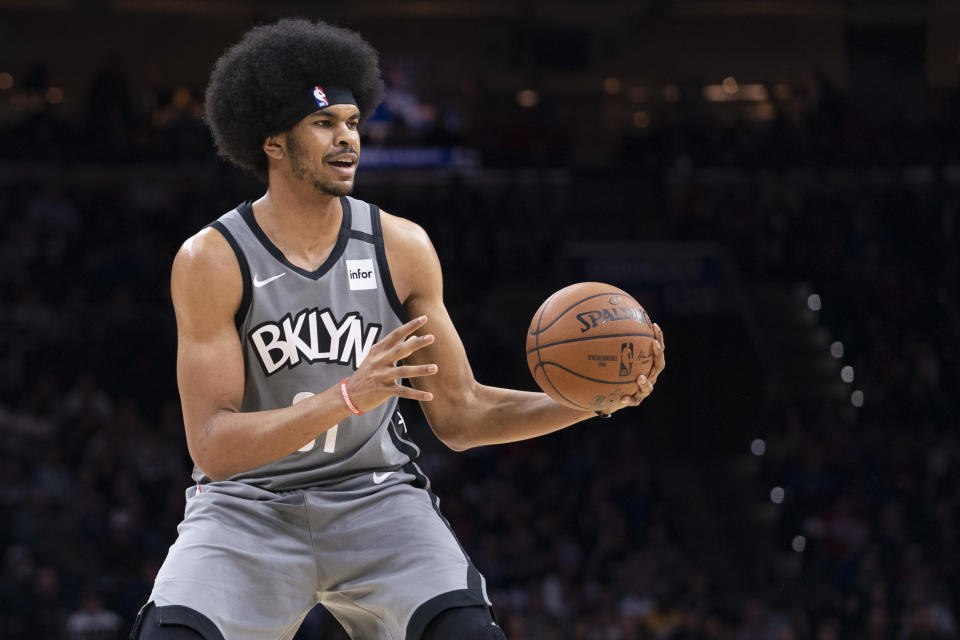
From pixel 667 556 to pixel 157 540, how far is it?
15.4 ft

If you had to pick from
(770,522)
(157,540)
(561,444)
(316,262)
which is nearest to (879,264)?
(770,522)

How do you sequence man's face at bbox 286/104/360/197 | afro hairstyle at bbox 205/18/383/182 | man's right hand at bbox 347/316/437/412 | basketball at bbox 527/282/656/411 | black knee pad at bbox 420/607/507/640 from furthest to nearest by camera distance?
1. afro hairstyle at bbox 205/18/383/182
2. man's face at bbox 286/104/360/197
3. basketball at bbox 527/282/656/411
4. black knee pad at bbox 420/607/507/640
5. man's right hand at bbox 347/316/437/412

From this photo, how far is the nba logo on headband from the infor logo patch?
475 millimetres

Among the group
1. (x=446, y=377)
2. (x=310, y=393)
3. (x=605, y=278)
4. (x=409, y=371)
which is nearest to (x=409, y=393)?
(x=409, y=371)

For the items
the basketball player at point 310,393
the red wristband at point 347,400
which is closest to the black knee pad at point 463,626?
the basketball player at point 310,393

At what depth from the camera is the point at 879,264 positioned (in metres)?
14.8

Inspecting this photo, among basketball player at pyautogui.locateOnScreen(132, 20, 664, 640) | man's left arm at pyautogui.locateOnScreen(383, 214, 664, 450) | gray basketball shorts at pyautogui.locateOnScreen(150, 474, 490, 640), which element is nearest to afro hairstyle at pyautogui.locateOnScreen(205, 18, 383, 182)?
basketball player at pyautogui.locateOnScreen(132, 20, 664, 640)

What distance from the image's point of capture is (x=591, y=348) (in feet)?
11.0

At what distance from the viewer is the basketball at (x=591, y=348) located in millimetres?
3330

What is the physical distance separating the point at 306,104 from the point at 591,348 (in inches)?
44.3

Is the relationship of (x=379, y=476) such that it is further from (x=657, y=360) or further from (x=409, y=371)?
(x=657, y=360)

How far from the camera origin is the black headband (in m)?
3.54

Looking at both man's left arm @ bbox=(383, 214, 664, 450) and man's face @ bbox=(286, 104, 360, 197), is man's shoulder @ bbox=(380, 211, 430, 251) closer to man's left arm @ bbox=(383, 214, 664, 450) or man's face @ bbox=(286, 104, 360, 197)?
man's left arm @ bbox=(383, 214, 664, 450)

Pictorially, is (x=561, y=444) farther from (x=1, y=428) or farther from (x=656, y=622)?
(x=1, y=428)
